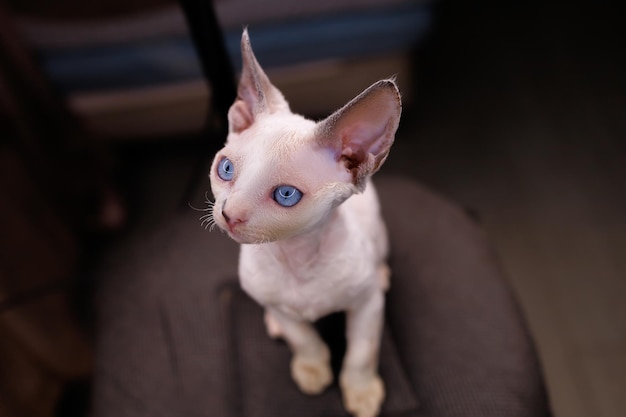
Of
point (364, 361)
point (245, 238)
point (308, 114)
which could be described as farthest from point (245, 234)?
point (308, 114)

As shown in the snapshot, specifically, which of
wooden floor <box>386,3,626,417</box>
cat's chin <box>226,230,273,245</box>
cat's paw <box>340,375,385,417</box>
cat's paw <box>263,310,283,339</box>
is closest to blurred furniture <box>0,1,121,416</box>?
cat's paw <box>263,310,283,339</box>

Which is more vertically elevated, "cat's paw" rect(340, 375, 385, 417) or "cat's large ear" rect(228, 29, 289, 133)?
"cat's large ear" rect(228, 29, 289, 133)

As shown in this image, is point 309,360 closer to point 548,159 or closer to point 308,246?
point 308,246

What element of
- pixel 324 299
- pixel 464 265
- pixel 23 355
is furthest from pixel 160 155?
pixel 324 299

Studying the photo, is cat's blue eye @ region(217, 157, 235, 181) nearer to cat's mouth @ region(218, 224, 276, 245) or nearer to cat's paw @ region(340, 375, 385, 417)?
cat's mouth @ region(218, 224, 276, 245)

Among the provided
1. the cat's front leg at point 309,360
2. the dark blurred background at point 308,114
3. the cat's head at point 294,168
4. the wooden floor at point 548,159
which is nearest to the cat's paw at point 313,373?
the cat's front leg at point 309,360

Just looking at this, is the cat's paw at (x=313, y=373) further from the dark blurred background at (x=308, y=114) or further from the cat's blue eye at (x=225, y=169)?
the dark blurred background at (x=308, y=114)
